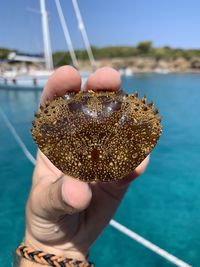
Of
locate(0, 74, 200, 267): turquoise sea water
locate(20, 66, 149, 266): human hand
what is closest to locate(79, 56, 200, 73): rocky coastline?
locate(0, 74, 200, 267): turquoise sea water

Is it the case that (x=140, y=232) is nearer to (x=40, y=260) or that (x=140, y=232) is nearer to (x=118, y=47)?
(x=40, y=260)

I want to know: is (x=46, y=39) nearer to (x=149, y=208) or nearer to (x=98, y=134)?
(x=149, y=208)

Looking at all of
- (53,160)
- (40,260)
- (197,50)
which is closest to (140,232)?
(40,260)

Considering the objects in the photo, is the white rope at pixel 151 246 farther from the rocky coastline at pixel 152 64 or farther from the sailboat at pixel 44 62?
the rocky coastline at pixel 152 64

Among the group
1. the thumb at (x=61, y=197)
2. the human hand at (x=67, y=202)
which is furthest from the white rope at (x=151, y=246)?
the thumb at (x=61, y=197)

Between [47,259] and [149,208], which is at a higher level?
Answer: [47,259]

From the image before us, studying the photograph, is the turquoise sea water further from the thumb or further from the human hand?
the thumb

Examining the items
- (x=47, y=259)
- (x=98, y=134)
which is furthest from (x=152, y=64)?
(x=98, y=134)
